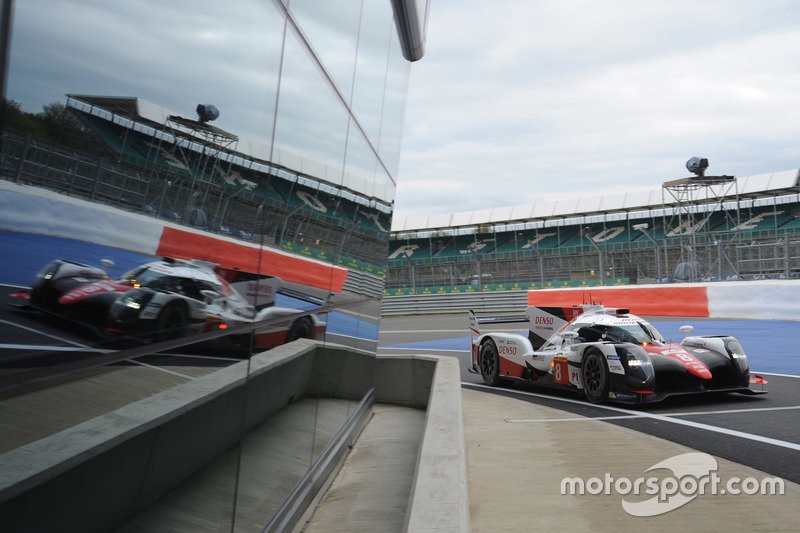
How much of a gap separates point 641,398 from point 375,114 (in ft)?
15.0

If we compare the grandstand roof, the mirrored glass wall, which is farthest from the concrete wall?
the grandstand roof

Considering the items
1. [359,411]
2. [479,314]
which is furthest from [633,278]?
[359,411]

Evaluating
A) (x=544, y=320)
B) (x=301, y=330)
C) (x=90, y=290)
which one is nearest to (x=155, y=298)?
(x=90, y=290)

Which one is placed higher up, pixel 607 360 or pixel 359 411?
pixel 607 360

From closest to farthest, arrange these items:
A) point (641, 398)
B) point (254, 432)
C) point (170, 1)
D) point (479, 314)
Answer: point (170, 1) → point (254, 432) → point (641, 398) → point (479, 314)

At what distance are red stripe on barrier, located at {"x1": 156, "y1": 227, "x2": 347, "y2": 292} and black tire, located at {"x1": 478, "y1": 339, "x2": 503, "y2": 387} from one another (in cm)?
722

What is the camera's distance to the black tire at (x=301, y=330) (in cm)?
354

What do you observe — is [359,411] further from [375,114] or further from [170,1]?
[170,1]

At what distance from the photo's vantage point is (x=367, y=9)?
16.8 ft

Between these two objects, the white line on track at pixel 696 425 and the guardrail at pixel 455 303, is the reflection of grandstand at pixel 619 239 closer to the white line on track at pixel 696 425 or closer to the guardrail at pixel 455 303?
the guardrail at pixel 455 303

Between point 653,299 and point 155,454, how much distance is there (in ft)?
77.5

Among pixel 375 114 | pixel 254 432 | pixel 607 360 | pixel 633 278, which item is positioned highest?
pixel 633 278

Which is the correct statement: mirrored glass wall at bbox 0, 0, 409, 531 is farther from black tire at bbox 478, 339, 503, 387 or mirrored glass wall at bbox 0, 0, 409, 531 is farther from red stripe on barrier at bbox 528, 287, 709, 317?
red stripe on barrier at bbox 528, 287, 709, 317

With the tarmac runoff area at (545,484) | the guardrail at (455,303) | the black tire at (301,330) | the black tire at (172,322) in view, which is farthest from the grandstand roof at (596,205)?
the black tire at (172,322)
